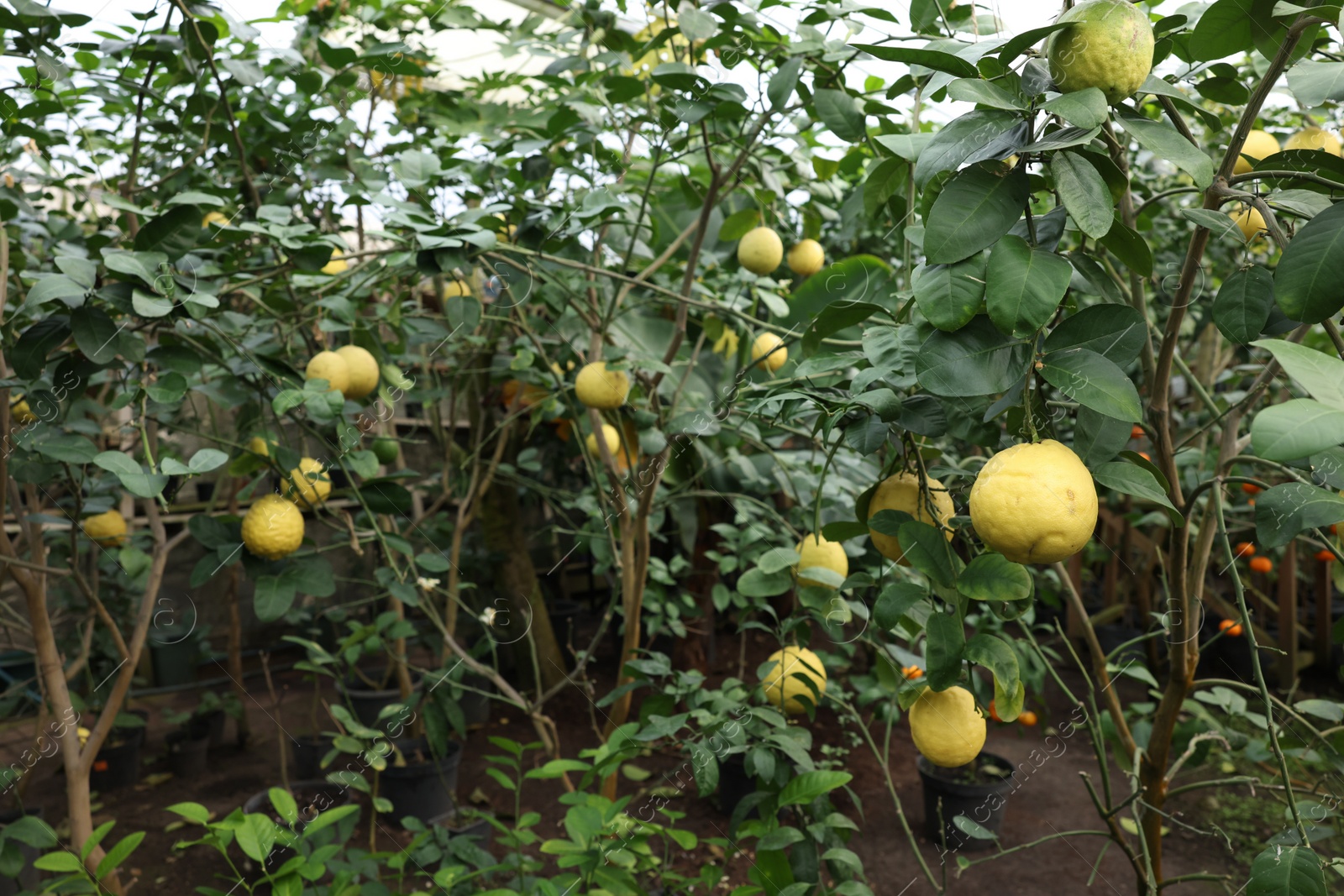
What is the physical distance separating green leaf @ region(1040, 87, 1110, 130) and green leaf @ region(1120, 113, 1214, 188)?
7 cm

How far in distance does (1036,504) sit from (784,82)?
662mm

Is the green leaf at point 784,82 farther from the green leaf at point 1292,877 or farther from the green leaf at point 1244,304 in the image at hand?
the green leaf at point 1292,877

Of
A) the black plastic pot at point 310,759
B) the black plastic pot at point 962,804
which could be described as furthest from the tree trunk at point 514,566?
the black plastic pot at point 962,804

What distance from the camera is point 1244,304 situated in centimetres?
63

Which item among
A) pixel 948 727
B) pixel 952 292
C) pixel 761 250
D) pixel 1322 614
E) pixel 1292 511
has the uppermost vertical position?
pixel 952 292

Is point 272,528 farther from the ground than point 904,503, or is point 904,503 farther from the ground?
point 904,503

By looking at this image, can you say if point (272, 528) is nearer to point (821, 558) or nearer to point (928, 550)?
point (821, 558)

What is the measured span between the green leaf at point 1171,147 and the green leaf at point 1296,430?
19cm

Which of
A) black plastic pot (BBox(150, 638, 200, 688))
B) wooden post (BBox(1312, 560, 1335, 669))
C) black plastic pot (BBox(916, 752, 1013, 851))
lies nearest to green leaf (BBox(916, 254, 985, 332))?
black plastic pot (BBox(916, 752, 1013, 851))

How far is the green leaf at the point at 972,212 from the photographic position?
0.52 meters

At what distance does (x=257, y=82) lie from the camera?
1.26m

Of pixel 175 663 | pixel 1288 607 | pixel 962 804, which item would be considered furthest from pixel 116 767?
pixel 1288 607

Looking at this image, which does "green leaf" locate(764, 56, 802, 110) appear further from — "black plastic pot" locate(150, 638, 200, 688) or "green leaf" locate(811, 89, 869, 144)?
"black plastic pot" locate(150, 638, 200, 688)

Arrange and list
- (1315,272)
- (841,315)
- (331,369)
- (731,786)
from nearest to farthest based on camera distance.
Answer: (1315,272) < (841,315) < (331,369) < (731,786)
